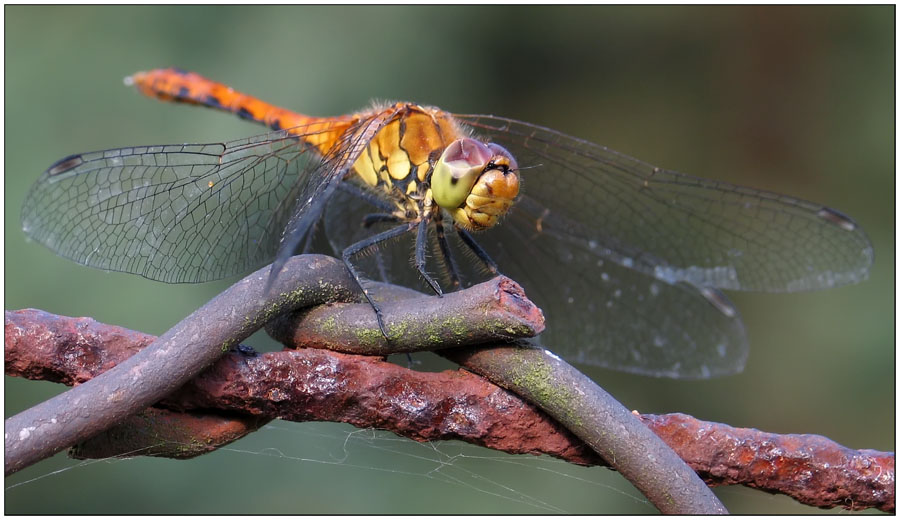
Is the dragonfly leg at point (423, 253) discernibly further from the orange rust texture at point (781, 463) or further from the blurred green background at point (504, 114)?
the orange rust texture at point (781, 463)

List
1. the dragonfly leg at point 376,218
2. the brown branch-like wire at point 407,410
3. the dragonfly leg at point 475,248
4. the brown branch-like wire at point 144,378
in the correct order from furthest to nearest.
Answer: the dragonfly leg at point 376,218 → the dragonfly leg at point 475,248 → the brown branch-like wire at point 407,410 → the brown branch-like wire at point 144,378

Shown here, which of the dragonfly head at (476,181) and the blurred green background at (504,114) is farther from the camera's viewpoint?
the blurred green background at (504,114)

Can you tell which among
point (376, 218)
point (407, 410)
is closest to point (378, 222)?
point (376, 218)

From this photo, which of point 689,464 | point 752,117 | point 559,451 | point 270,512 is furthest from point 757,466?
point 752,117

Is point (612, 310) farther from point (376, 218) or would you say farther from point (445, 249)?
point (376, 218)

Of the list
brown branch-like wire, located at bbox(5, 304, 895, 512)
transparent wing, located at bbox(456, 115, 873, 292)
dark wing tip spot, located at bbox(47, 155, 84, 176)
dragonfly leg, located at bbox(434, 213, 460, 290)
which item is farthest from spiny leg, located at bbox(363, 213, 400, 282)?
brown branch-like wire, located at bbox(5, 304, 895, 512)

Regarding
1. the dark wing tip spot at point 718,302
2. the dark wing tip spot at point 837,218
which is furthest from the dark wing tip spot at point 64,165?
the dark wing tip spot at point 837,218

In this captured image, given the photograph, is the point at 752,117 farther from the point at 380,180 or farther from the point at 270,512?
the point at 270,512

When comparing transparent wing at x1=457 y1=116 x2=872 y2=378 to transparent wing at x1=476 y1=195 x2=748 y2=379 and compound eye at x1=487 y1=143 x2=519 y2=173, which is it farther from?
compound eye at x1=487 y1=143 x2=519 y2=173
